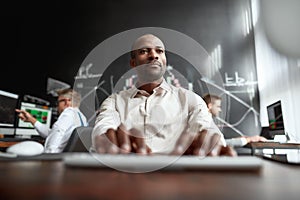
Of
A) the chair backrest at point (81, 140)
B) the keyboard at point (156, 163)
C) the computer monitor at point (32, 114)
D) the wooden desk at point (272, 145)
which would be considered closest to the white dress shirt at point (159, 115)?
the chair backrest at point (81, 140)

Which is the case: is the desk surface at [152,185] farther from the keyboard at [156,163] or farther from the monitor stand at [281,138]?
the monitor stand at [281,138]

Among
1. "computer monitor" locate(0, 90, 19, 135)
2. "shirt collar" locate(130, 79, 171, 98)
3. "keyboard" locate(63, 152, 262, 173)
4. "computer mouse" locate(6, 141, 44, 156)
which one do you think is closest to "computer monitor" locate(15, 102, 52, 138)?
"computer monitor" locate(0, 90, 19, 135)

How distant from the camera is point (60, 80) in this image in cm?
348

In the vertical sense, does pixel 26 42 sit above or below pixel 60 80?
above

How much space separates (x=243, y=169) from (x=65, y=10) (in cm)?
352

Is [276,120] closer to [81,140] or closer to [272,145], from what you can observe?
[272,145]

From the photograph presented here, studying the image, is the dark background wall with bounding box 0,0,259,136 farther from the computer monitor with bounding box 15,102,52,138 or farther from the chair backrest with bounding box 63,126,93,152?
the chair backrest with bounding box 63,126,93,152

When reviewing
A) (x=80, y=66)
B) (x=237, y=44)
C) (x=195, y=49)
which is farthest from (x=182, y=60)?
(x=80, y=66)

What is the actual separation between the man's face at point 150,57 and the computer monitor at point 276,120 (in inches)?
63.8

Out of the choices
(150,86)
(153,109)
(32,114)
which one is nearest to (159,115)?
(153,109)

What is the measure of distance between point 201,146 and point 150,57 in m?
0.51

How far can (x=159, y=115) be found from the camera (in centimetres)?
85

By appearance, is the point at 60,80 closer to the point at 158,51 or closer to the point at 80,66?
the point at 80,66

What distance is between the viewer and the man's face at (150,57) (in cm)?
91
